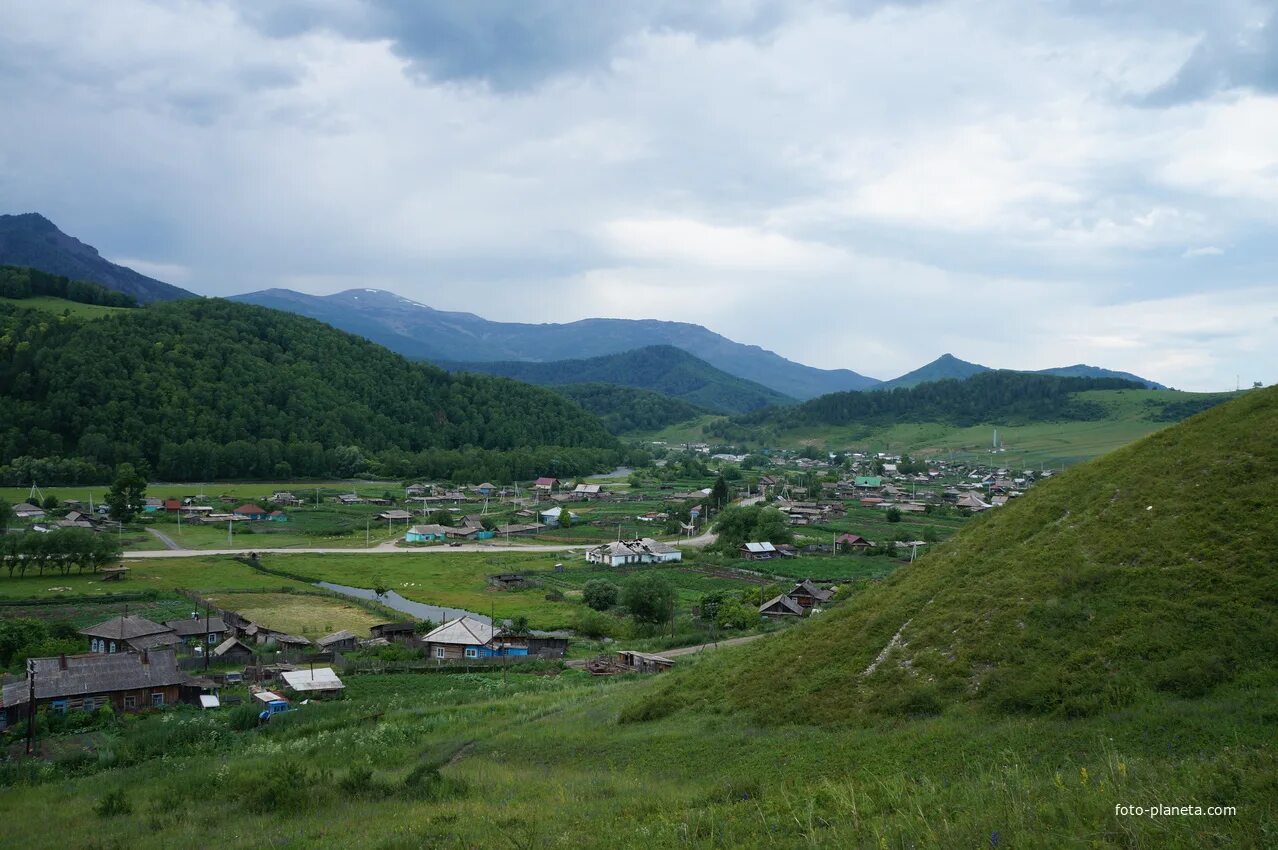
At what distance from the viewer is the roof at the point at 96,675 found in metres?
25.2

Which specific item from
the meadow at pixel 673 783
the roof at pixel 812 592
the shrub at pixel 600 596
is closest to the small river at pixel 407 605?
the shrub at pixel 600 596

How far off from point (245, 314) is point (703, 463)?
293 feet

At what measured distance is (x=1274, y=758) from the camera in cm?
741

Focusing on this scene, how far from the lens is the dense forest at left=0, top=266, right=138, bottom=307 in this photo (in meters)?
132

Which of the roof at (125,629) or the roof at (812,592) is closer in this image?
the roof at (125,629)

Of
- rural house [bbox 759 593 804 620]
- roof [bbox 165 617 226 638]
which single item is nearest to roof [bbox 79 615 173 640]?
roof [bbox 165 617 226 638]

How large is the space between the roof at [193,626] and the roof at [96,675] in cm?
685

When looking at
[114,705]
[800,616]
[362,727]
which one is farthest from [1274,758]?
[800,616]

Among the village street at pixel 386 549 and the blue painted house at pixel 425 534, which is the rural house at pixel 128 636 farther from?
the blue painted house at pixel 425 534

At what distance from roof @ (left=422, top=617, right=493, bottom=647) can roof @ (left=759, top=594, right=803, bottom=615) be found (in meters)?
14.4

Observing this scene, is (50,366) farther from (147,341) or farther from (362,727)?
(362,727)

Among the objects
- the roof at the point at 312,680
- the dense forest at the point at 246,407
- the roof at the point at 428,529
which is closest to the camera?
the roof at the point at 312,680

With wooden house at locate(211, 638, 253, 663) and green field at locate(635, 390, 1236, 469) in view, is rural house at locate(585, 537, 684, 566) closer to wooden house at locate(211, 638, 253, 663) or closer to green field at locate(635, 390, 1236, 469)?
wooden house at locate(211, 638, 253, 663)

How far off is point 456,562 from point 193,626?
27252 millimetres
